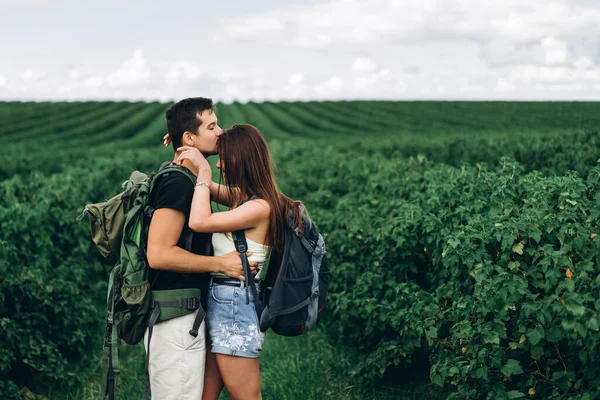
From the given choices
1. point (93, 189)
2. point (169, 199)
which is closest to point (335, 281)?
point (169, 199)

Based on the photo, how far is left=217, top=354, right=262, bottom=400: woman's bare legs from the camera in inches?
120

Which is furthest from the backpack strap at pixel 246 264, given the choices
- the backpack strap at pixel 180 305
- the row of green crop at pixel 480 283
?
the row of green crop at pixel 480 283

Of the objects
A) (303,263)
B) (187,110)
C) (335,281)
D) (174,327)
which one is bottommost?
(335,281)

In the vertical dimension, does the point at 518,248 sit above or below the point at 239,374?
above

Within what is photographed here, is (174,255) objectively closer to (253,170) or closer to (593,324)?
(253,170)

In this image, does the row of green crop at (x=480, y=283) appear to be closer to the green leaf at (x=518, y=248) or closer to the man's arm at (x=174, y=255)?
the green leaf at (x=518, y=248)

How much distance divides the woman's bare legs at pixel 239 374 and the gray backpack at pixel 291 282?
20 centimetres

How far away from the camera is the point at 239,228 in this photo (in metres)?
3.05

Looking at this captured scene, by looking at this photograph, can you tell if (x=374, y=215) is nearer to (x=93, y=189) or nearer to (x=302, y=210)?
(x=302, y=210)

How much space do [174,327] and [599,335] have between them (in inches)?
75.1

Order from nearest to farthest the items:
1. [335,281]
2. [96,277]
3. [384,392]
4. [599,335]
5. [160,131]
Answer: [599,335] → [384,392] → [335,281] → [96,277] → [160,131]

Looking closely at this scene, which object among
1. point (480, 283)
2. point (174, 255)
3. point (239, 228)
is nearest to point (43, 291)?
point (174, 255)

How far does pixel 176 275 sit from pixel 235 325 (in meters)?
0.38

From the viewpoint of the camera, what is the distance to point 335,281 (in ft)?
19.3
